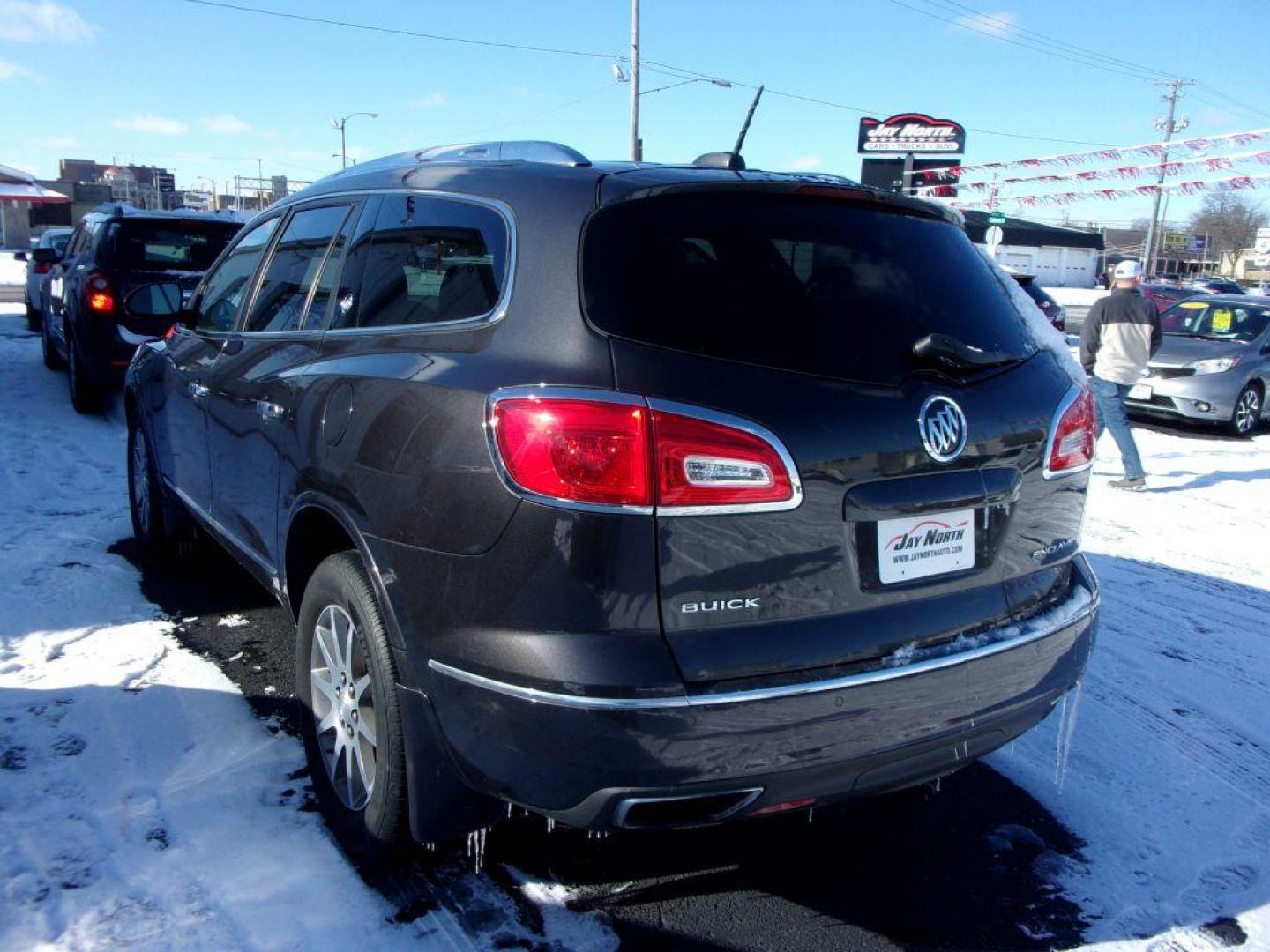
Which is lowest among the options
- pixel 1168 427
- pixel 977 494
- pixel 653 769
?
pixel 1168 427

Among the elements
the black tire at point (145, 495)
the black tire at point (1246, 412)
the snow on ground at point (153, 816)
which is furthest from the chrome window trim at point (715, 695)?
the black tire at point (1246, 412)

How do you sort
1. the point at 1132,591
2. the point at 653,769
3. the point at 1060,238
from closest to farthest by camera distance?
the point at 653,769 < the point at 1132,591 < the point at 1060,238

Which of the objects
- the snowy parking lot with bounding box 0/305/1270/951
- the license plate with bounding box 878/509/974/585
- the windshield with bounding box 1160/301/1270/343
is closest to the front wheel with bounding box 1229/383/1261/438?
the windshield with bounding box 1160/301/1270/343

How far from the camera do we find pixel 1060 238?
76375mm

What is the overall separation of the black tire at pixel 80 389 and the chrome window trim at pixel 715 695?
→ 7.95 meters

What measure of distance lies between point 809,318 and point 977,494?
23.2 inches

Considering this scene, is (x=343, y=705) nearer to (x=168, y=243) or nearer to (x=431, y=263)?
(x=431, y=263)

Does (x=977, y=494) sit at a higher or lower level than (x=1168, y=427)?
higher

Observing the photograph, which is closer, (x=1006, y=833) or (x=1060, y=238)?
(x=1006, y=833)

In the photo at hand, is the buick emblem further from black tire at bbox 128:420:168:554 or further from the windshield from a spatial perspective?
the windshield

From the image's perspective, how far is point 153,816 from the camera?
2.86 m

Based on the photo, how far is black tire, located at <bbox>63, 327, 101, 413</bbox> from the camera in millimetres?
8781

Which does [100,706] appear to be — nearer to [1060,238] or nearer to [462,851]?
[462,851]

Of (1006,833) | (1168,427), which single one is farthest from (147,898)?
(1168,427)
